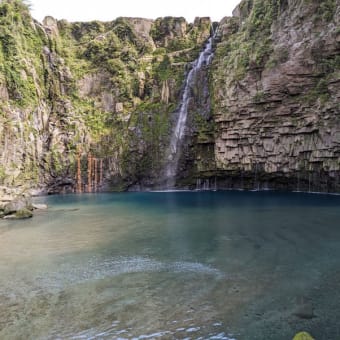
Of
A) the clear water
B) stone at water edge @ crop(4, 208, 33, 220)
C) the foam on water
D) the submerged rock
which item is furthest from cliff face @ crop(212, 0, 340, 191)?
the submerged rock

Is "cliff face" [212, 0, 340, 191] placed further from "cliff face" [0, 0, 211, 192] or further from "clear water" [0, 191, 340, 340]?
"clear water" [0, 191, 340, 340]

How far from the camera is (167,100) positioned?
4359 centimetres

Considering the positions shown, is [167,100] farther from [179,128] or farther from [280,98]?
[280,98]

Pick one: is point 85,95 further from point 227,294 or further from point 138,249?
point 227,294

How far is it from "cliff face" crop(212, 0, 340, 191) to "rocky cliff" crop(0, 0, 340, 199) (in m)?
0.11

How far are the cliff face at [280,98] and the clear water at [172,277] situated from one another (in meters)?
11.7

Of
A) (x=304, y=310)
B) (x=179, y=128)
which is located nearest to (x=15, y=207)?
(x=304, y=310)

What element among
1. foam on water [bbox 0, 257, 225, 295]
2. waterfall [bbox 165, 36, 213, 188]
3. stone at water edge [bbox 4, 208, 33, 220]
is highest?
waterfall [bbox 165, 36, 213, 188]

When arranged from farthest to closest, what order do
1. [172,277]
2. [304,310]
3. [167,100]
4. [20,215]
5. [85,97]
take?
[85,97], [167,100], [20,215], [172,277], [304,310]

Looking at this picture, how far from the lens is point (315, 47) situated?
101 ft

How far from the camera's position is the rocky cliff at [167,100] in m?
31.8

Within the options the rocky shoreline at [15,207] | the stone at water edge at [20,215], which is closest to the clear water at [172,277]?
the stone at water edge at [20,215]

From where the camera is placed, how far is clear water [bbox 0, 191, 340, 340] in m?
8.30

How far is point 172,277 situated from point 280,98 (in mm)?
26459
